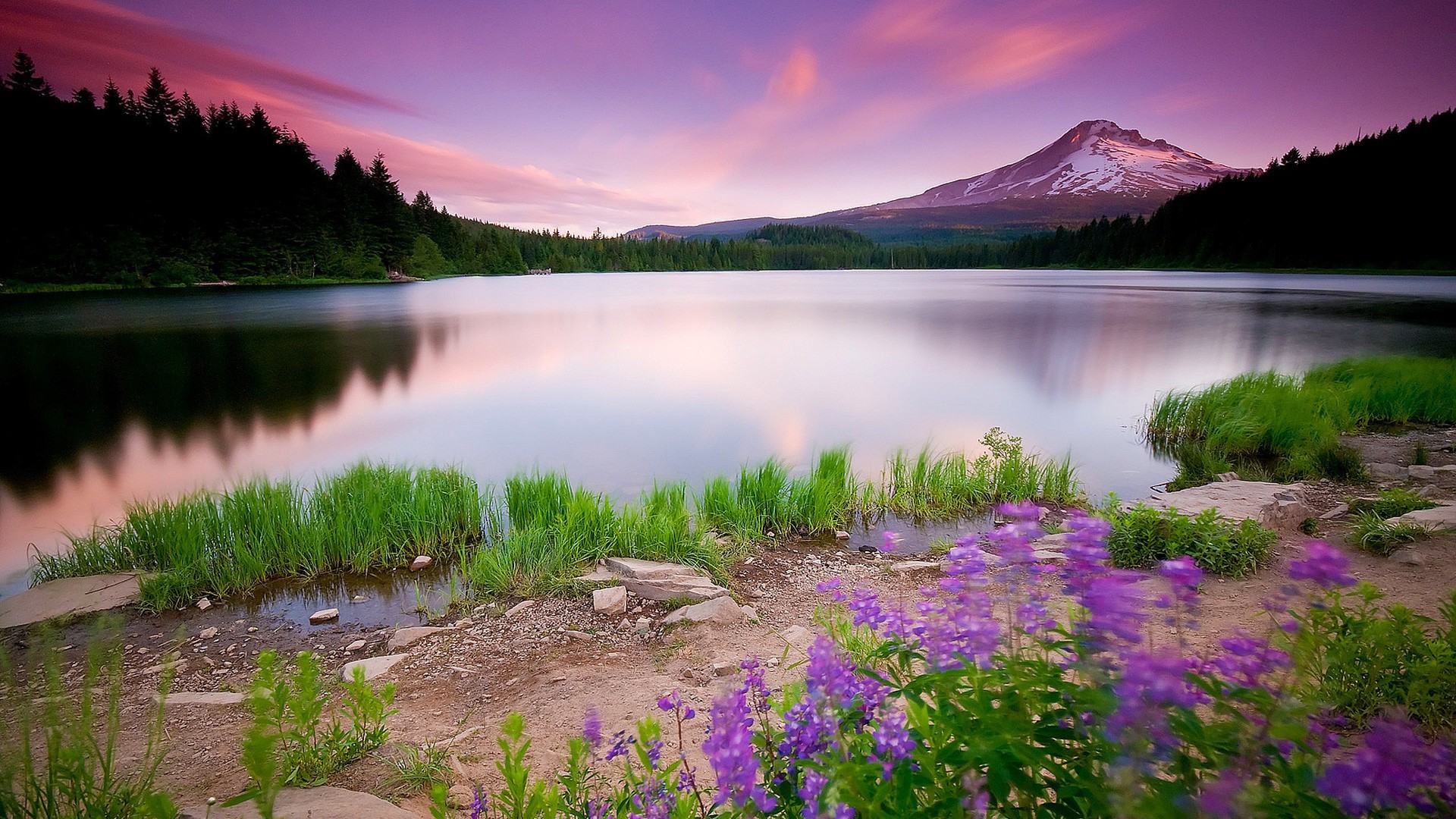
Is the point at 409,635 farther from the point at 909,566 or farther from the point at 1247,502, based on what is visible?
the point at 1247,502

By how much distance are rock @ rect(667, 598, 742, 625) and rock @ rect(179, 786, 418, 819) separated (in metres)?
3.33

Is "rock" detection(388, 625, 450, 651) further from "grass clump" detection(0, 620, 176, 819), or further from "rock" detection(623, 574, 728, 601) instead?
"grass clump" detection(0, 620, 176, 819)

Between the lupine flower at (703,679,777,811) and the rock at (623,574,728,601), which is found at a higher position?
the lupine flower at (703,679,777,811)

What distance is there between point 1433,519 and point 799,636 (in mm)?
7573

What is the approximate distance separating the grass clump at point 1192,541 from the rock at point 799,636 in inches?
146

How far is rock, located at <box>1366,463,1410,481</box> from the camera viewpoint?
400 inches

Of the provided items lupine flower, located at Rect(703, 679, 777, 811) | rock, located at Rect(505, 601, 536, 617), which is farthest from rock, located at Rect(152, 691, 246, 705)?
lupine flower, located at Rect(703, 679, 777, 811)

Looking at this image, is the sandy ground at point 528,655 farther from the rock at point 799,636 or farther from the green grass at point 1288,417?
the green grass at point 1288,417

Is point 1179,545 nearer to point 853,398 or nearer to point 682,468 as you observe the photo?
point 682,468

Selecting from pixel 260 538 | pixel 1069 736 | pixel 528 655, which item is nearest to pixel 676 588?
pixel 528 655

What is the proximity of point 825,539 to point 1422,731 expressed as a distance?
20.8ft

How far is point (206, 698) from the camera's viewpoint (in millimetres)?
4910

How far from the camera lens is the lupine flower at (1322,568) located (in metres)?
1.62

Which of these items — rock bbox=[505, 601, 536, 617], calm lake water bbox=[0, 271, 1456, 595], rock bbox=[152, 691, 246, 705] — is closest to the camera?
rock bbox=[152, 691, 246, 705]
